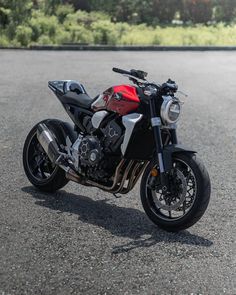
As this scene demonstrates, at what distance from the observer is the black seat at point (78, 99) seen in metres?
6.48

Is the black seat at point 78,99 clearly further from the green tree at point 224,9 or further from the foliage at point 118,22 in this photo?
the green tree at point 224,9

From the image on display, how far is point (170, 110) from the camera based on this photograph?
18.7ft

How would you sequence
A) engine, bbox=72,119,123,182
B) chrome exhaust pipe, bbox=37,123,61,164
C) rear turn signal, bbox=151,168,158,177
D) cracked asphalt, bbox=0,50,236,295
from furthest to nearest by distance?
1. chrome exhaust pipe, bbox=37,123,61,164
2. engine, bbox=72,119,123,182
3. rear turn signal, bbox=151,168,158,177
4. cracked asphalt, bbox=0,50,236,295

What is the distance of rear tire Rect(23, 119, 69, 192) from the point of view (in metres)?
6.75

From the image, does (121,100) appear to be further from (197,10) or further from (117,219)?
(197,10)

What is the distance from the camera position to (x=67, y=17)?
96.5 feet

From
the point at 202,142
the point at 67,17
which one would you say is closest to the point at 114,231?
the point at 202,142

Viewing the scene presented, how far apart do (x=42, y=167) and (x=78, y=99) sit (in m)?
0.89

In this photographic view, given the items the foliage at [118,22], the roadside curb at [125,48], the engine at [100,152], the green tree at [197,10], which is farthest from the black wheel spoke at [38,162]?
the green tree at [197,10]

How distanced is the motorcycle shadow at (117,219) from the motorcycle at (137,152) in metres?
0.11

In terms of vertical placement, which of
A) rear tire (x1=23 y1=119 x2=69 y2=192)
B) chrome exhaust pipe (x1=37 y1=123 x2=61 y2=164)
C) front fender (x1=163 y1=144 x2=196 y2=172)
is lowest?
rear tire (x1=23 y1=119 x2=69 y2=192)

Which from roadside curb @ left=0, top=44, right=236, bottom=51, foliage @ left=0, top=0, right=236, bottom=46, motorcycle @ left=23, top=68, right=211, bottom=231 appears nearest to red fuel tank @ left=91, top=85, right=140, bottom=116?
motorcycle @ left=23, top=68, right=211, bottom=231

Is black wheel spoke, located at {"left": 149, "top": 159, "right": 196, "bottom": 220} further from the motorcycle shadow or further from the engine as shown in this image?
the engine

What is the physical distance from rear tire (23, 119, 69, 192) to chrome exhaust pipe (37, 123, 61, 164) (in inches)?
2.1
